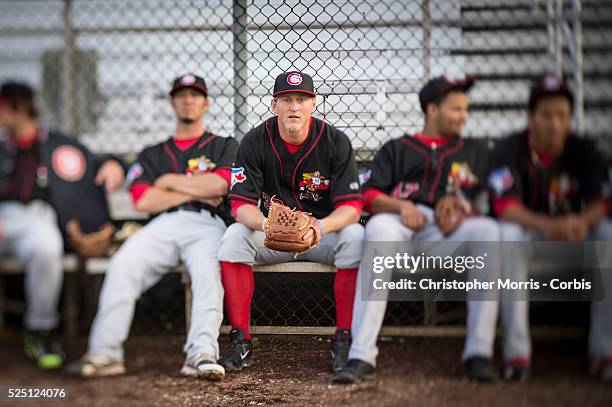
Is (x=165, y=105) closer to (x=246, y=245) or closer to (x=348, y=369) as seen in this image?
(x=246, y=245)

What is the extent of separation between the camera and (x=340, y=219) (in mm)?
1297

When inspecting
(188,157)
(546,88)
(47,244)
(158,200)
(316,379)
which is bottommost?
(316,379)

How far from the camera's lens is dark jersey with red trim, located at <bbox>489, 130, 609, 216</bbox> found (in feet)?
3.68

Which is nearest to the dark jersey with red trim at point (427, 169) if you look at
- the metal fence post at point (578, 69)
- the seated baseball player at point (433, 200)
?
the seated baseball player at point (433, 200)

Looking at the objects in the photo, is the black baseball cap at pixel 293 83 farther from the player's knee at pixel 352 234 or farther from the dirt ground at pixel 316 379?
the dirt ground at pixel 316 379

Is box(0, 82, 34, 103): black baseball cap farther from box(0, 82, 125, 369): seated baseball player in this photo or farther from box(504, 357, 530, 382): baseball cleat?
box(504, 357, 530, 382): baseball cleat

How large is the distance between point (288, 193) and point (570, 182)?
0.62m

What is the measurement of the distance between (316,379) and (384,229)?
1.68ft

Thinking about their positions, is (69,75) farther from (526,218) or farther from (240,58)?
(526,218)

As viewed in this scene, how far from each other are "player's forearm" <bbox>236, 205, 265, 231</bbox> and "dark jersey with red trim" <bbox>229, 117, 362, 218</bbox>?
0.7 inches

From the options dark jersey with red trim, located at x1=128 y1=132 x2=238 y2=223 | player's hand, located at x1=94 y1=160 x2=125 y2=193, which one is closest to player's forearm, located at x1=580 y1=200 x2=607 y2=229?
dark jersey with red trim, located at x1=128 y1=132 x2=238 y2=223

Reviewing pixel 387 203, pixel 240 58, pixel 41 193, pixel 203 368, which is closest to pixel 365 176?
pixel 387 203

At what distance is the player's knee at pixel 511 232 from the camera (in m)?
1.20

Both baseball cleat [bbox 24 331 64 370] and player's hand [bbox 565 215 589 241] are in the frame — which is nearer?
player's hand [bbox 565 215 589 241]
